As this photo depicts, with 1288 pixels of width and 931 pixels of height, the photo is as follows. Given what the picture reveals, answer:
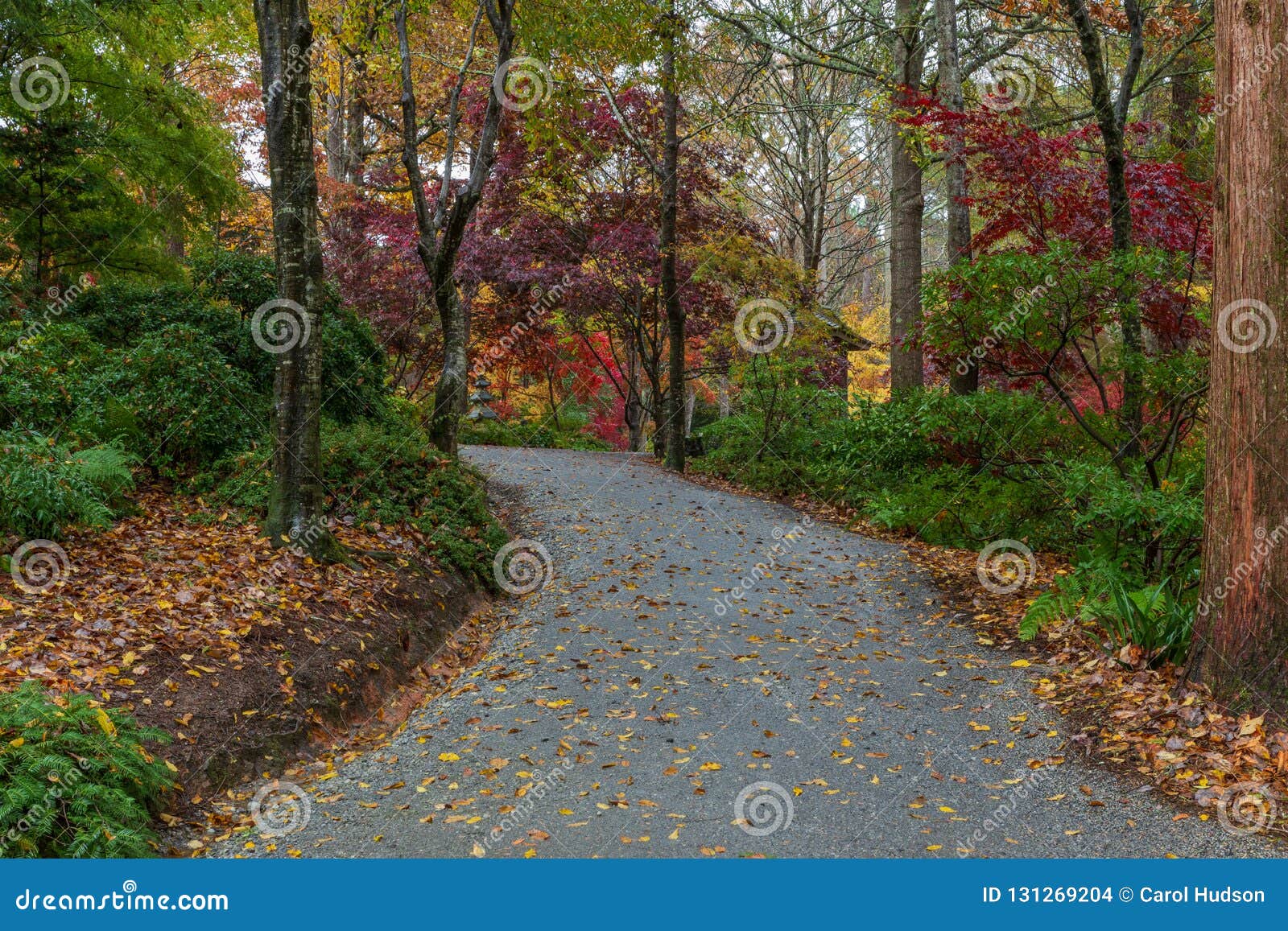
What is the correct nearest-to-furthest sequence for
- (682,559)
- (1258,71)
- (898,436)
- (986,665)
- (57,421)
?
1. (1258,71)
2. (986,665)
3. (57,421)
4. (682,559)
5. (898,436)

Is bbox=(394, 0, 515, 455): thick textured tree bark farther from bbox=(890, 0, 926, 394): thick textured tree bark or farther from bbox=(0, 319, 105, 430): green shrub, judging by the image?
bbox=(890, 0, 926, 394): thick textured tree bark

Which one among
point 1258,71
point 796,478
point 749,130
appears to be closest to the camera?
point 1258,71

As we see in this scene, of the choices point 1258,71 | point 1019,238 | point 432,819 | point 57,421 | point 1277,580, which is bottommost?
point 432,819

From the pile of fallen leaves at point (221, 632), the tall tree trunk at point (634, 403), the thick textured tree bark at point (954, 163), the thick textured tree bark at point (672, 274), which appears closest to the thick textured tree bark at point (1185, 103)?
the thick textured tree bark at point (954, 163)

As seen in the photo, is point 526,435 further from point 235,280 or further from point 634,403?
point 235,280

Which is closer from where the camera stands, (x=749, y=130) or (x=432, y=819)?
(x=432, y=819)

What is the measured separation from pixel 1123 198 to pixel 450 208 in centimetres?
647

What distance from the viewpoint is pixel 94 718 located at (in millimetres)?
4180

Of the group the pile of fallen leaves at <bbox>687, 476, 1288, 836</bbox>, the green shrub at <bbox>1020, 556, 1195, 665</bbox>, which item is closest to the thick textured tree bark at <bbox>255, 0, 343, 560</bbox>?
the pile of fallen leaves at <bbox>687, 476, 1288, 836</bbox>

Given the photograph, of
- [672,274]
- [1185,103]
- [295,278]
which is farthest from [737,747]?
[1185,103]

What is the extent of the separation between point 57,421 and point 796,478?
883 cm

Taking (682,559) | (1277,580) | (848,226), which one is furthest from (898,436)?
(848,226)

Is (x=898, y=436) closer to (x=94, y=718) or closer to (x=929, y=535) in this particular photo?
(x=929, y=535)

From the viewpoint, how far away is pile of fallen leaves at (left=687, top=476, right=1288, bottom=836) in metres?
4.25
